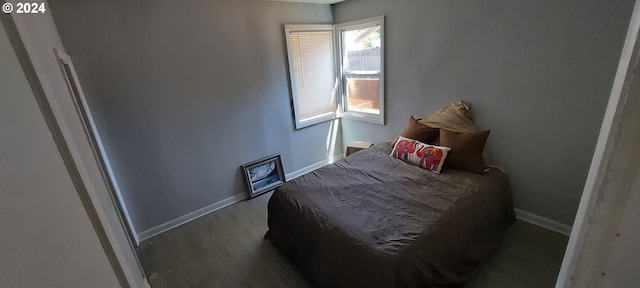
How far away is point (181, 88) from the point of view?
2490mm

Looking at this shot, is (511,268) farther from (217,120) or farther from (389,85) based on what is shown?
(217,120)

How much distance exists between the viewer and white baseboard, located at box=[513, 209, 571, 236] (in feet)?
6.94

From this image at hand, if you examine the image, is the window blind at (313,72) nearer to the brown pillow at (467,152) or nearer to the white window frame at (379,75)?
the white window frame at (379,75)

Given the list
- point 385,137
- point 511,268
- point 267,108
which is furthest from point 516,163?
point 267,108

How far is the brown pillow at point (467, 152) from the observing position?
7.14 ft

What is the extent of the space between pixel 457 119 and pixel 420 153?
1.66 ft

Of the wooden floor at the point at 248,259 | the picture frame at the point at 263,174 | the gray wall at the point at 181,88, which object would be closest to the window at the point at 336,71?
the gray wall at the point at 181,88

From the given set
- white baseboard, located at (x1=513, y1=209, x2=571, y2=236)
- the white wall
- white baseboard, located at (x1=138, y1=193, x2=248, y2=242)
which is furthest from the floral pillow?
the white wall

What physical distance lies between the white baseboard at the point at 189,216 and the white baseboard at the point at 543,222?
2873mm

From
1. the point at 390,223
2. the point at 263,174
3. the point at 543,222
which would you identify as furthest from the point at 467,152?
the point at 263,174

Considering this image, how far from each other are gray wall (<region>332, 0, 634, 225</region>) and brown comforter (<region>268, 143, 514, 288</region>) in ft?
1.19

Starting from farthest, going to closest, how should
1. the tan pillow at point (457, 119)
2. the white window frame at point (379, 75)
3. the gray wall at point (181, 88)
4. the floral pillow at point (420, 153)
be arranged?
the white window frame at point (379, 75), the tan pillow at point (457, 119), the floral pillow at point (420, 153), the gray wall at point (181, 88)

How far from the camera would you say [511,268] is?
1830 millimetres

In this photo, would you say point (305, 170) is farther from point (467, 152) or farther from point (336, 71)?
point (467, 152)
